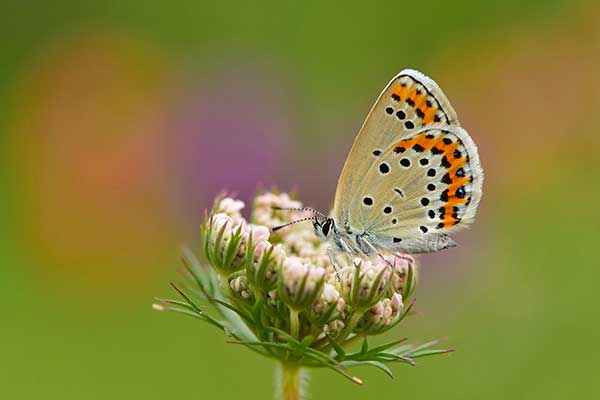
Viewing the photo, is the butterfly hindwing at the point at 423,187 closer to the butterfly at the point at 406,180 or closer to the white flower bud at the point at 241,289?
the butterfly at the point at 406,180

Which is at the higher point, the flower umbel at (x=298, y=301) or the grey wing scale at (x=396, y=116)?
the grey wing scale at (x=396, y=116)

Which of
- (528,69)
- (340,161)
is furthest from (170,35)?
(528,69)

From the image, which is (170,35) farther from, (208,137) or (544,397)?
(544,397)

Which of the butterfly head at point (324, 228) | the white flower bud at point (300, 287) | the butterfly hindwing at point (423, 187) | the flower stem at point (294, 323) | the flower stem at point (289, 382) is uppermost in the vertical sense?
the butterfly hindwing at point (423, 187)

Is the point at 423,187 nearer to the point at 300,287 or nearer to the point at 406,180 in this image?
the point at 406,180

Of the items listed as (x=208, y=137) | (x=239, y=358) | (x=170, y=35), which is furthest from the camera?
(x=170, y=35)

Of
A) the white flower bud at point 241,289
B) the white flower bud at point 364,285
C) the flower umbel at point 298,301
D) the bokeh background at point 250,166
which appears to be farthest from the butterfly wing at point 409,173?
the bokeh background at point 250,166

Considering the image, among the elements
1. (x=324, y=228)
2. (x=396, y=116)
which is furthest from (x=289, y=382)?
(x=396, y=116)

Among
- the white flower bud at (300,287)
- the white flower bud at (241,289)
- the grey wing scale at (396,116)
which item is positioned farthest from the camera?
the grey wing scale at (396,116)

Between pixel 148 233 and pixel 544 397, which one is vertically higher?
pixel 148 233
